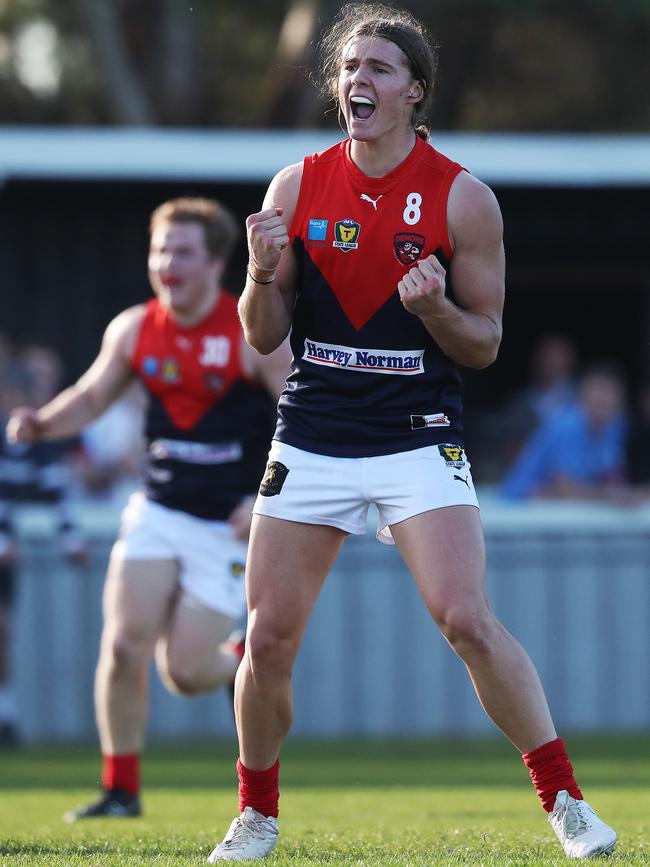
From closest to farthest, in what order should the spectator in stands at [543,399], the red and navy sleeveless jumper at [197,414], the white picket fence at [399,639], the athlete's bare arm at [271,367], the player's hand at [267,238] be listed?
the player's hand at [267,238] < the athlete's bare arm at [271,367] < the red and navy sleeveless jumper at [197,414] < the white picket fence at [399,639] < the spectator in stands at [543,399]

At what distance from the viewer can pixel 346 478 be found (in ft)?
16.2

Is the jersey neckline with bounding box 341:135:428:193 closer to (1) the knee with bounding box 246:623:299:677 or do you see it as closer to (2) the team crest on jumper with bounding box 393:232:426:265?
(2) the team crest on jumper with bounding box 393:232:426:265

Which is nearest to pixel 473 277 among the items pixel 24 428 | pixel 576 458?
pixel 24 428

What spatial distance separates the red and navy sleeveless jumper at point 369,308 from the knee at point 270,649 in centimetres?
57

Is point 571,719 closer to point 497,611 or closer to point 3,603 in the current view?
point 497,611

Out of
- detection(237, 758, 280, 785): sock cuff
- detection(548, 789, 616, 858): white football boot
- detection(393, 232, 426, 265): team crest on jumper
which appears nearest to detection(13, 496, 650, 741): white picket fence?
detection(237, 758, 280, 785): sock cuff

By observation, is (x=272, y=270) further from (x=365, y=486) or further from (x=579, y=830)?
(x=579, y=830)

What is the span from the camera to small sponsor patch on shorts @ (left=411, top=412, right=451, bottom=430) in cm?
495

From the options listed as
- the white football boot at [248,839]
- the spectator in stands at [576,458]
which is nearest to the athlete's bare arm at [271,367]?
the white football boot at [248,839]

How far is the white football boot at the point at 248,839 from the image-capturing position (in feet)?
16.0

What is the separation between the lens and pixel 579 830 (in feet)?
15.7

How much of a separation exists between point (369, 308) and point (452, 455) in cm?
52

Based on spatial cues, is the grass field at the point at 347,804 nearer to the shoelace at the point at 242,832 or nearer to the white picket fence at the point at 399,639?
the shoelace at the point at 242,832

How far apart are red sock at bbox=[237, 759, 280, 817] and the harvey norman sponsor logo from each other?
4.09 feet
